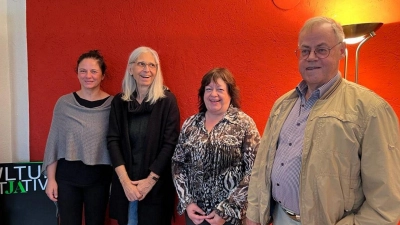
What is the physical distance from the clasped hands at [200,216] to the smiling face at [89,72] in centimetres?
101

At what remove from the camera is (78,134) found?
2043mm

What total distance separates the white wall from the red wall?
2.1 inches

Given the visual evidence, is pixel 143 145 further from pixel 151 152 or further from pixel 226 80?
pixel 226 80

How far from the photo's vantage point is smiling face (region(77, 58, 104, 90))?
206 centimetres

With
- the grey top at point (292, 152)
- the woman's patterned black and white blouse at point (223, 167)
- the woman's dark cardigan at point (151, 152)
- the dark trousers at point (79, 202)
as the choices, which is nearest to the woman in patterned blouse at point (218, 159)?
the woman's patterned black and white blouse at point (223, 167)

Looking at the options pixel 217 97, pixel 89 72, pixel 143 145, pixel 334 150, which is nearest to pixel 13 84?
pixel 89 72

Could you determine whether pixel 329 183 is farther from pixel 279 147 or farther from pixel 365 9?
pixel 365 9

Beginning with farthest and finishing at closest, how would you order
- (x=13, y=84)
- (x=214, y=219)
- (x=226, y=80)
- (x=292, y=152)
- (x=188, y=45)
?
1. (x=13, y=84)
2. (x=188, y=45)
3. (x=226, y=80)
4. (x=214, y=219)
5. (x=292, y=152)

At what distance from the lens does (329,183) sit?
3.69ft

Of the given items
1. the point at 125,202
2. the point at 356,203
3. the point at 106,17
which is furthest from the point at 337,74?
the point at 106,17

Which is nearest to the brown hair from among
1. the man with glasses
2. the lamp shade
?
the man with glasses

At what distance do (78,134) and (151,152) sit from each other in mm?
521

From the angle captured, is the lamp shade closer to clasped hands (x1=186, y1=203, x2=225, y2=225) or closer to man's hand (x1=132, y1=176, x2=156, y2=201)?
clasped hands (x1=186, y1=203, x2=225, y2=225)

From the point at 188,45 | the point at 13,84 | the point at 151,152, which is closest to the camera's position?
the point at 151,152
